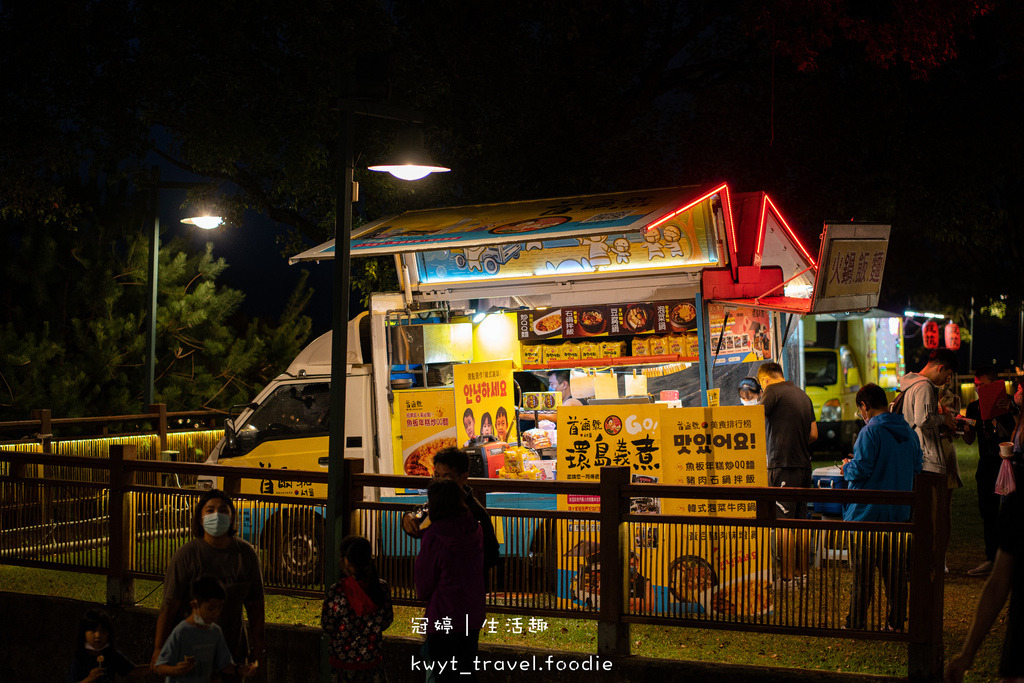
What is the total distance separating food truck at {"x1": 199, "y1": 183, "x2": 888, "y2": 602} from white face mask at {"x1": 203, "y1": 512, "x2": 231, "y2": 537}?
3.29m

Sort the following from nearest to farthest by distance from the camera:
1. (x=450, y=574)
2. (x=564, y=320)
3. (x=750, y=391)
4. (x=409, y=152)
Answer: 1. (x=450, y=574)
2. (x=409, y=152)
3. (x=750, y=391)
4. (x=564, y=320)

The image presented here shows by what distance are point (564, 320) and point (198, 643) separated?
21.6ft

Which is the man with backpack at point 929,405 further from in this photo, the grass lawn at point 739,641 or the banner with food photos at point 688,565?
the banner with food photos at point 688,565

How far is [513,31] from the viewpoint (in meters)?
15.4

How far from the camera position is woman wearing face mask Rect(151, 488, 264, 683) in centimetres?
495

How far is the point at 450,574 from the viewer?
Answer: 16.3ft

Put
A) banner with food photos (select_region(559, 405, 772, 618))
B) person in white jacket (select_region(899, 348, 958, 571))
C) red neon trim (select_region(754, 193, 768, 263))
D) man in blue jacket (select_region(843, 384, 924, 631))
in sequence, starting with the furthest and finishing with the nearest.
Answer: red neon trim (select_region(754, 193, 768, 263)) < person in white jacket (select_region(899, 348, 958, 571)) < man in blue jacket (select_region(843, 384, 924, 631)) < banner with food photos (select_region(559, 405, 772, 618))

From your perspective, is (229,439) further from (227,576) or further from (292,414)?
(227,576)

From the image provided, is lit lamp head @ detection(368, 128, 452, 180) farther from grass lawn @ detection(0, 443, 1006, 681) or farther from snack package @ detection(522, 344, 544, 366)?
snack package @ detection(522, 344, 544, 366)

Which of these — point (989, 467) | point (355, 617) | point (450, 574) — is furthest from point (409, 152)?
point (989, 467)

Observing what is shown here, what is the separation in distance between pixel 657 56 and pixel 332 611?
47.6 ft

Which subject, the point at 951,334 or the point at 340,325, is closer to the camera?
the point at 340,325

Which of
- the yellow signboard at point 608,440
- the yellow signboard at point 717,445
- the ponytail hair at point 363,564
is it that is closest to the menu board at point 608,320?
the yellow signboard at point 608,440

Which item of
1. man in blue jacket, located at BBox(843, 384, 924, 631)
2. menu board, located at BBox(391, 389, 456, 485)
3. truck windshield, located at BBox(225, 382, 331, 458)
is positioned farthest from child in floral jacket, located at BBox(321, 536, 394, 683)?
truck windshield, located at BBox(225, 382, 331, 458)
